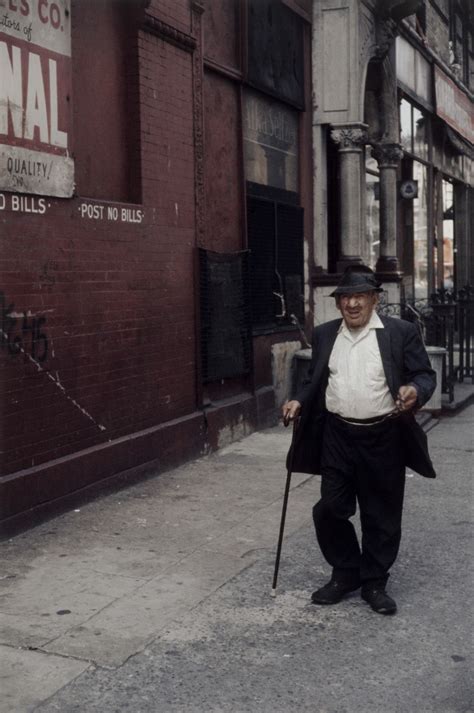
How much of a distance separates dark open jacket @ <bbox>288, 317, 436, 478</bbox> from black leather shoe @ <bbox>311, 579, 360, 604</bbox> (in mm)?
606

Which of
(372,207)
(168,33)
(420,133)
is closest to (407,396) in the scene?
(168,33)

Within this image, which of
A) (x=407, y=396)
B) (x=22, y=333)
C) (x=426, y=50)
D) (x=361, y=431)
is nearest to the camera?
(x=407, y=396)

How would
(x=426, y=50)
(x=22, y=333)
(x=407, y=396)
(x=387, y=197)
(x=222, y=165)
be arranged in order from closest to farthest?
(x=407, y=396)
(x=22, y=333)
(x=222, y=165)
(x=387, y=197)
(x=426, y=50)

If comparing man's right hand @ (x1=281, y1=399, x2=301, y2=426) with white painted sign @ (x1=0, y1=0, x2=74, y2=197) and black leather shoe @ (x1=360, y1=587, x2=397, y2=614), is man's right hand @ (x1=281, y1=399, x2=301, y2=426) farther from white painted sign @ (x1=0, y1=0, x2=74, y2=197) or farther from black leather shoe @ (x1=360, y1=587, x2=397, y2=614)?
white painted sign @ (x1=0, y1=0, x2=74, y2=197)

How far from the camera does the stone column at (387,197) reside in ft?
50.2

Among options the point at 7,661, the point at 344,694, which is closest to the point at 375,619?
the point at 344,694

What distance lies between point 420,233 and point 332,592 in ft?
50.5

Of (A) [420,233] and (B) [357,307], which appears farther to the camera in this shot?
(A) [420,233]

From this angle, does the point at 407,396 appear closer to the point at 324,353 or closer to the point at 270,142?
the point at 324,353

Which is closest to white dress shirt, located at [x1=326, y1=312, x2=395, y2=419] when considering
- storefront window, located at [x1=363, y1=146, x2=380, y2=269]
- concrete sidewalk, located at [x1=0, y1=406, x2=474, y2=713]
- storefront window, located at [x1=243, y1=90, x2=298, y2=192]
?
concrete sidewalk, located at [x1=0, y1=406, x2=474, y2=713]

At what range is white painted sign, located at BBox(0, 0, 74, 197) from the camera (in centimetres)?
663

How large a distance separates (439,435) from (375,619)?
6145 mm

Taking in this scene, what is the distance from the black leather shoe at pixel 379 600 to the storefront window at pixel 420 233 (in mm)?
14533

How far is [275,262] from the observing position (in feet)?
38.8
